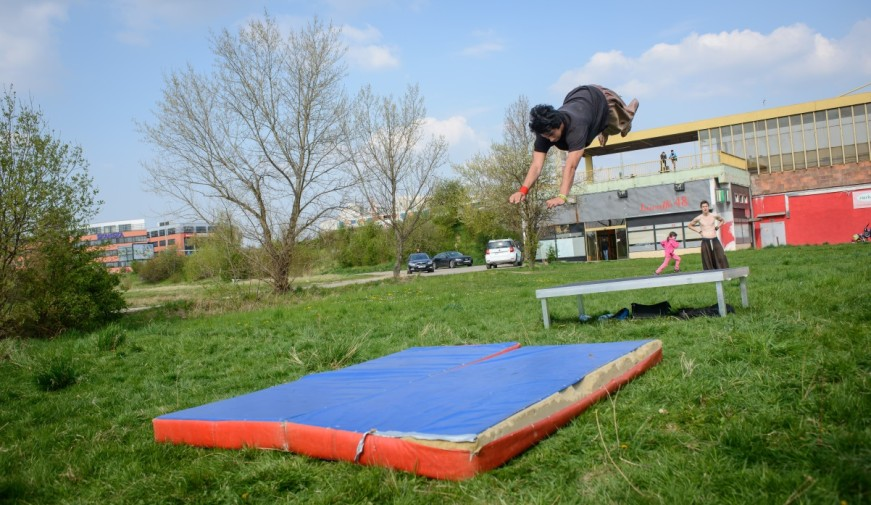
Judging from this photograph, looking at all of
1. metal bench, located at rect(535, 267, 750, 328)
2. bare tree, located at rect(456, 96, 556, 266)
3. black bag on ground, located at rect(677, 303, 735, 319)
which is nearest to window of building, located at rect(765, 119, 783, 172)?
bare tree, located at rect(456, 96, 556, 266)

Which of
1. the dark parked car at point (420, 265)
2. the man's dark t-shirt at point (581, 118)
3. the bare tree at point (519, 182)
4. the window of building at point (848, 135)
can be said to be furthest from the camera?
the window of building at point (848, 135)

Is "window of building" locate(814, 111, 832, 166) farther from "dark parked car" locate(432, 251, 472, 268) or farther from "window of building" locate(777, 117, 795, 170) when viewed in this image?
"dark parked car" locate(432, 251, 472, 268)

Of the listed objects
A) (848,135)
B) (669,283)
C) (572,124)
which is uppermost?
(848,135)

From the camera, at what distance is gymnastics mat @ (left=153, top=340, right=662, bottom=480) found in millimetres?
2986

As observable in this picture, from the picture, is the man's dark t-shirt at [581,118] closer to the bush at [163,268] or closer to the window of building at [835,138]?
the window of building at [835,138]

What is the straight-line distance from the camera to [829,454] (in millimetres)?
2482

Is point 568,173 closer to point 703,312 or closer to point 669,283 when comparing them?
point 669,283

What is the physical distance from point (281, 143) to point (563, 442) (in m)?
18.2

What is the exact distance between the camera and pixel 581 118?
5672 mm

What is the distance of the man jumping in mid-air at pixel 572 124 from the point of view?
5.53m

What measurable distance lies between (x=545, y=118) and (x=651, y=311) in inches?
136

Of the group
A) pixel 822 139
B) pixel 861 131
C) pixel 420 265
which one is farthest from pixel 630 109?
pixel 861 131

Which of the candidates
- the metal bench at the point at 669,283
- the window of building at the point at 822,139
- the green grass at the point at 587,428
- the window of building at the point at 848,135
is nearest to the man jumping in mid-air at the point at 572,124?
the metal bench at the point at 669,283

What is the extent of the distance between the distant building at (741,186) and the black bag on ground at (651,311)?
102 ft
